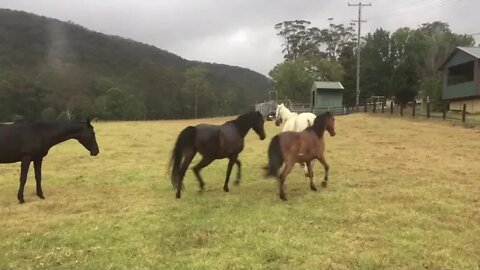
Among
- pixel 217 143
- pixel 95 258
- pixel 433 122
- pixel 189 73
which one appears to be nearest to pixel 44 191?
pixel 217 143

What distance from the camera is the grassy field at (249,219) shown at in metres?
6.25

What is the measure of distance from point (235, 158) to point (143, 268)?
14.7ft

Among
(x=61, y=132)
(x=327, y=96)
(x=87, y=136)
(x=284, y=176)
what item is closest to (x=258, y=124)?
(x=284, y=176)

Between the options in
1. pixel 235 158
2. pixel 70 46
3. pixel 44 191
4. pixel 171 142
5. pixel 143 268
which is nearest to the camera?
pixel 143 268

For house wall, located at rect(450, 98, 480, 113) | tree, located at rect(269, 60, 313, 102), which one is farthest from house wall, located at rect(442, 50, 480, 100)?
tree, located at rect(269, 60, 313, 102)

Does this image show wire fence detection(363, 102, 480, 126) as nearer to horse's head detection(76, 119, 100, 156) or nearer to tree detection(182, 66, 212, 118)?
horse's head detection(76, 119, 100, 156)

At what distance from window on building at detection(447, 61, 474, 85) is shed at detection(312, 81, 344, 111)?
29.8 ft

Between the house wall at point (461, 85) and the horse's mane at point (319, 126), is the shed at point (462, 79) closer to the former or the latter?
the house wall at point (461, 85)

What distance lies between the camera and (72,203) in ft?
31.4

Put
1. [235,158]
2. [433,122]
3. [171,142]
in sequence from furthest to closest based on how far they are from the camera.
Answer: [433,122], [171,142], [235,158]

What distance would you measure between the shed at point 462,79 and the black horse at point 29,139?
106 feet

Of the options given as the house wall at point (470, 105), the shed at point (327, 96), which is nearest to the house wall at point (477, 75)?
the house wall at point (470, 105)

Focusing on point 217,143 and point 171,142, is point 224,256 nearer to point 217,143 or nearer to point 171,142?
point 217,143

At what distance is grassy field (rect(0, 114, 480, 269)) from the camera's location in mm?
6250
